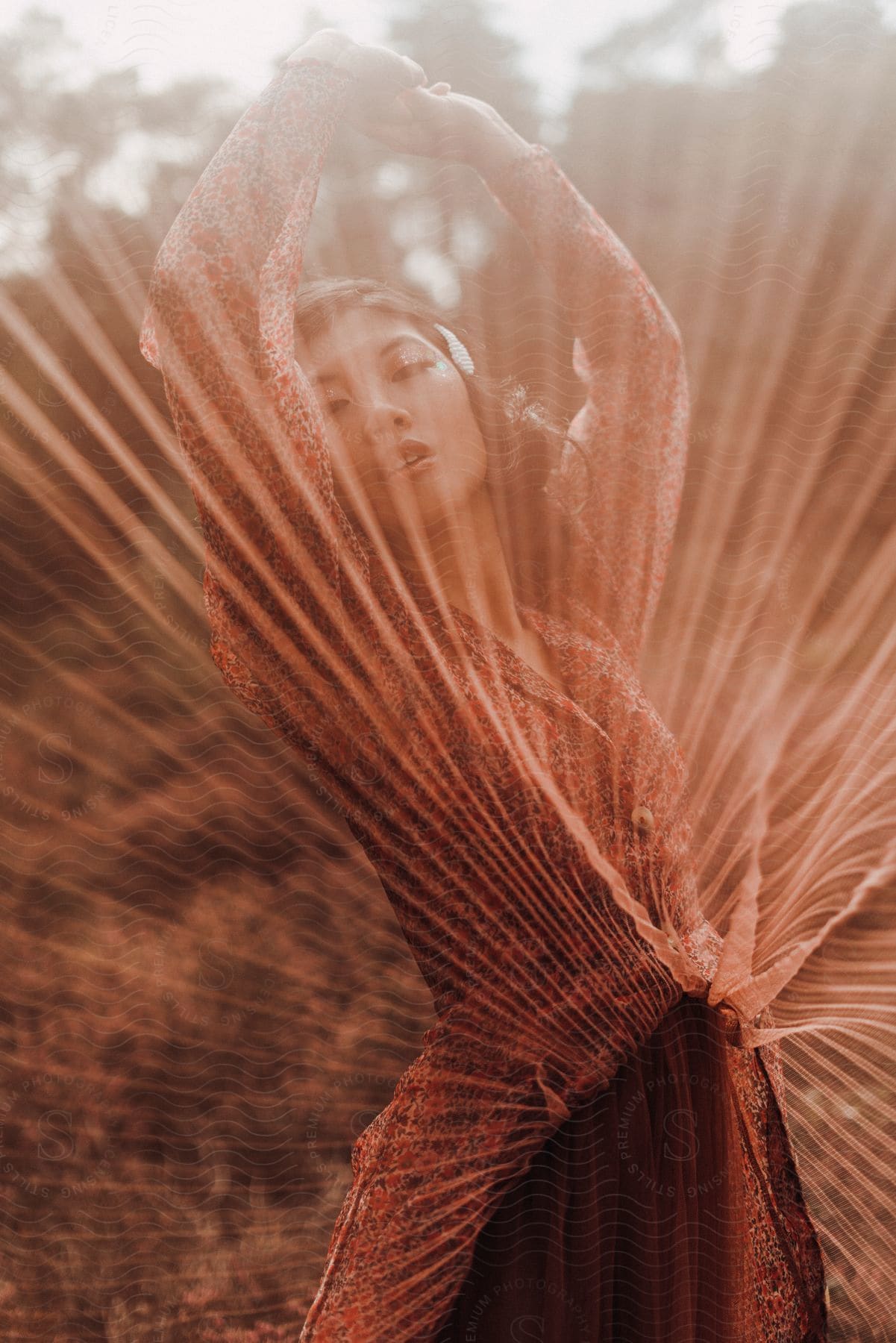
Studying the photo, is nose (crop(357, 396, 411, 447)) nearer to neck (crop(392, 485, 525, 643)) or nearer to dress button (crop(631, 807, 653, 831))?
neck (crop(392, 485, 525, 643))

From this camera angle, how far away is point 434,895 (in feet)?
2.24

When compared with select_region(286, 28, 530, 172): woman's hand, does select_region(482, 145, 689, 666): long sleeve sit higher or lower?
lower

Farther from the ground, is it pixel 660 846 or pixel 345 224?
pixel 345 224

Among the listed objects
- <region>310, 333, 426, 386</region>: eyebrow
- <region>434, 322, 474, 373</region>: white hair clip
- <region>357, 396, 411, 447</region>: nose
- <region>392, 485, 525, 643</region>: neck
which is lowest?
<region>392, 485, 525, 643</region>: neck

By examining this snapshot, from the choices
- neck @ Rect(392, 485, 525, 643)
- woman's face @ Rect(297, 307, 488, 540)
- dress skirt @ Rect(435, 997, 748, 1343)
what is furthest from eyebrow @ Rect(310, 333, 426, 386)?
dress skirt @ Rect(435, 997, 748, 1343)

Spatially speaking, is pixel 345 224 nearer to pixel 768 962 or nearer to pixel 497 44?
pixel 497 44

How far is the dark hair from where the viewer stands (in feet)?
2.41

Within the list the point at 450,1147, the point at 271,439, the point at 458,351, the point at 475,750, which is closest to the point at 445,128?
the point at 458,351

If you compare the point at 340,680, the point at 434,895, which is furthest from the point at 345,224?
the point at 434,895

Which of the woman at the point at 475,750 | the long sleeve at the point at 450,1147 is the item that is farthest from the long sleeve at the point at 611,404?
the long sleeve at the point at 450,1147

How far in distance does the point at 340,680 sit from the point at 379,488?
0.16 metres

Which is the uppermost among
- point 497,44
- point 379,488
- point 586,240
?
point 497,44

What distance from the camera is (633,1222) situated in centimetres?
63

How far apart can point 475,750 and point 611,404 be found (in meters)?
0.34
